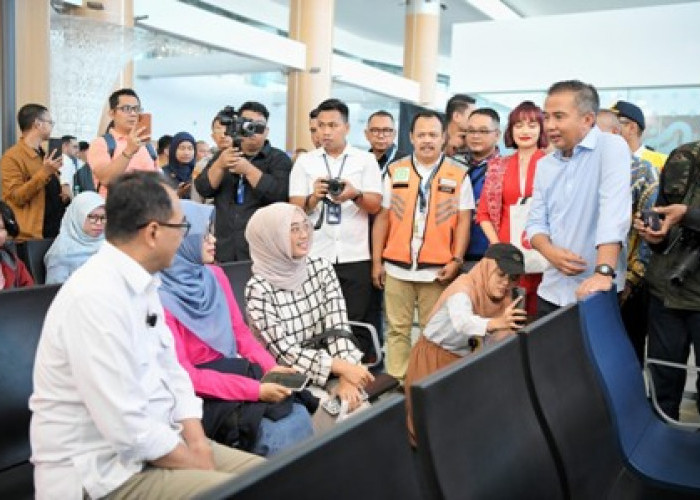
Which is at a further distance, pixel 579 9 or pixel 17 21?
pixel 579 9

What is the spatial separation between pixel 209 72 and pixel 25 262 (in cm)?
1001

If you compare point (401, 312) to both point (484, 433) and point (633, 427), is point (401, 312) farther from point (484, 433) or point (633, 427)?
point (484, 433)

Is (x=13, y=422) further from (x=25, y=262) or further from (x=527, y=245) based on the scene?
(x=527, y=245)

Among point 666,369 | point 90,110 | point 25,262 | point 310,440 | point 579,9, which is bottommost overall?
point 666,369

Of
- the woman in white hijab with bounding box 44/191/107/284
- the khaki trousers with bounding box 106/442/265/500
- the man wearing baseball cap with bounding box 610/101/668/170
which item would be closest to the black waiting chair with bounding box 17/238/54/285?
the woman in white hijab with bounding box 44/191/107/284

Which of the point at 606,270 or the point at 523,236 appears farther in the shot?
the point at 523,236

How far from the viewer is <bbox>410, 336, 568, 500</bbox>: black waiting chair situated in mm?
1025

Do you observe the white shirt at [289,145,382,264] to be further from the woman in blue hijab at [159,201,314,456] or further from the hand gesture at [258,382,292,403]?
the hand gesture at [258,382,292,403]

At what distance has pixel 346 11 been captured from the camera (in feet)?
43.2

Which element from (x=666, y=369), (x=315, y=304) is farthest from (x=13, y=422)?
(x=666, y=369)

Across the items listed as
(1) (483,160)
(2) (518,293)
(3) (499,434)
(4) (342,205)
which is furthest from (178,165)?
(3) (499,434)

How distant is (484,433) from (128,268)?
2.64ft

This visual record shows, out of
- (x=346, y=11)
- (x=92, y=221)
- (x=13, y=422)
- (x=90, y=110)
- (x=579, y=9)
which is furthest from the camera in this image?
(x=346, y=11)

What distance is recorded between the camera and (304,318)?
239 cm
